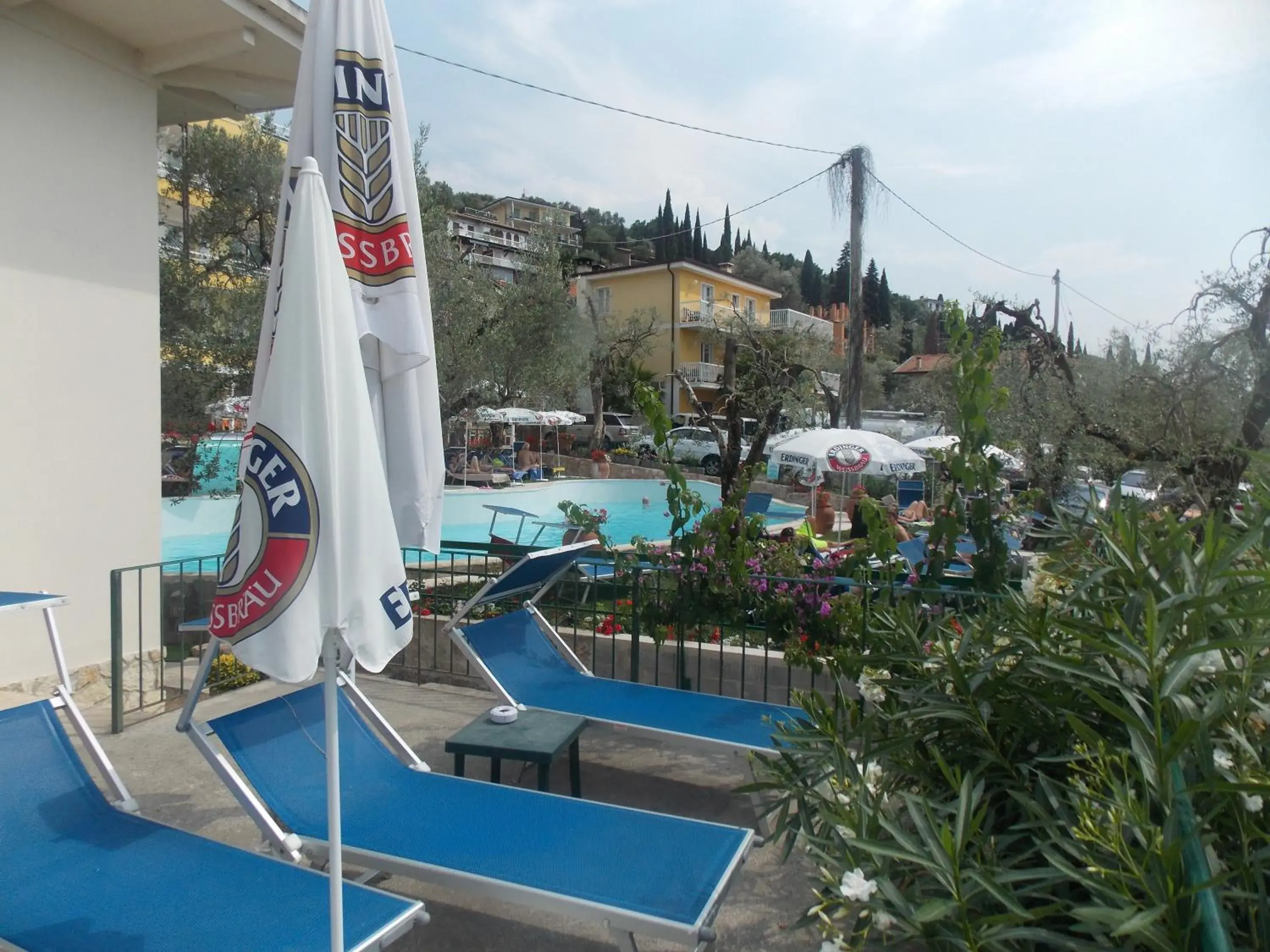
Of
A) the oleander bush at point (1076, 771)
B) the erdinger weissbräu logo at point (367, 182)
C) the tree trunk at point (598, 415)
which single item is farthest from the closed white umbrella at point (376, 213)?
the tree trunk at point (598, 415)

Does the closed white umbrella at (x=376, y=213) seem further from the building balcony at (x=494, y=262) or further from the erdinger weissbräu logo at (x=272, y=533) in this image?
the building balcony at (x=494, y=262)

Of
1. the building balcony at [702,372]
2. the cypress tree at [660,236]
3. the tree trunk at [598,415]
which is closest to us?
the tree trunk at [598,415]

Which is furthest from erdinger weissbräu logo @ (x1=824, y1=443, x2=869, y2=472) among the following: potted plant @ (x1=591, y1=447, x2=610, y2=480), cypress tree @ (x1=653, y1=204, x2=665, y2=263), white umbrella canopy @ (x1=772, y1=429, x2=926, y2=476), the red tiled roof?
cypress tree @ (x1=653, y1=204, x2=665, y2=263)

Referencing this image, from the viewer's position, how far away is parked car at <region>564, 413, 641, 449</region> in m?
31.3

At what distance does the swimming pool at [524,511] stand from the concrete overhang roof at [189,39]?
506 centimetres

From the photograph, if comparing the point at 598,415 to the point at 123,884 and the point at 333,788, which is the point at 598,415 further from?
the point at 333,788

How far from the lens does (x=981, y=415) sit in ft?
13.9

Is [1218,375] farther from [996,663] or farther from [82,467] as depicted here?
[82,467]

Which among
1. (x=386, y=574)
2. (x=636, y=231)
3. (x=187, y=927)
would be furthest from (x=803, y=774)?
(x=636, y=231)

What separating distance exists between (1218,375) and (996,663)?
6871 mm

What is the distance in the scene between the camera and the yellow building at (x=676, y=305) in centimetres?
3703

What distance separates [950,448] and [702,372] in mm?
33047

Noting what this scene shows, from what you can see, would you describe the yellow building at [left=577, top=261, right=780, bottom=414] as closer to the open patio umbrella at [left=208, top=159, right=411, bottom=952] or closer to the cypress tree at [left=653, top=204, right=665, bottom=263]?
the cypress tree at [left=653, top=204, right=665, bottom=263]

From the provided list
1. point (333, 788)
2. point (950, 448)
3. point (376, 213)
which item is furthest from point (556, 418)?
point (333, 788)
